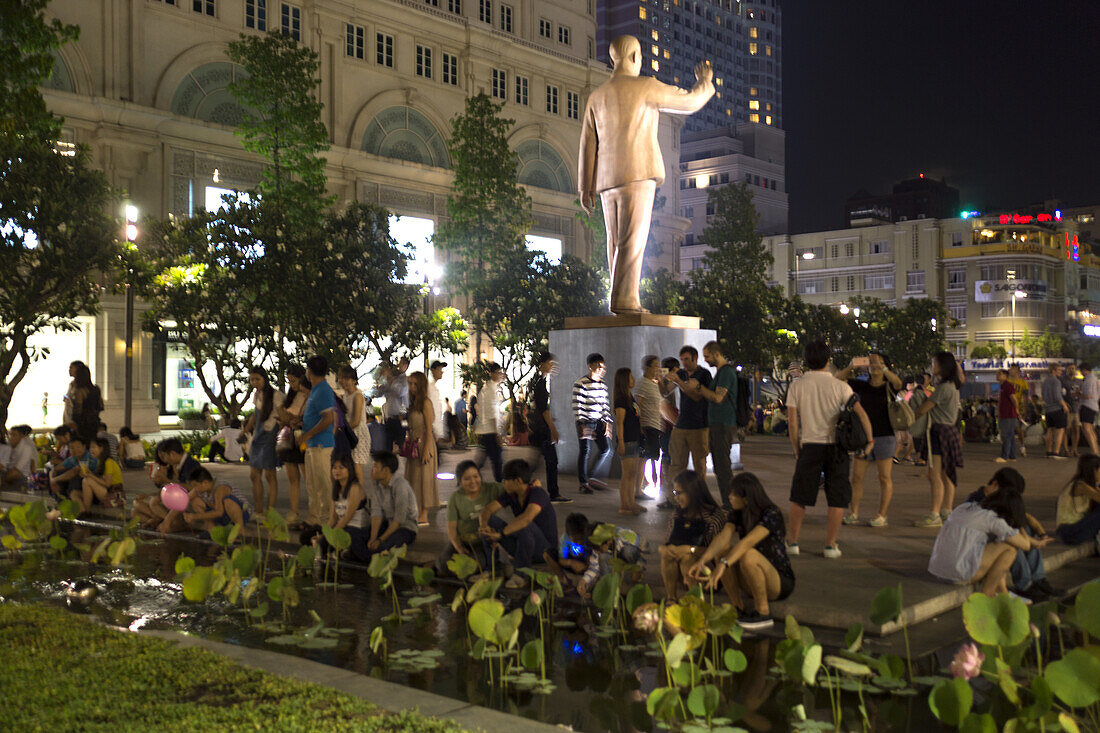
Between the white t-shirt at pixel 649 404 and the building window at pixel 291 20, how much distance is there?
3507 cm

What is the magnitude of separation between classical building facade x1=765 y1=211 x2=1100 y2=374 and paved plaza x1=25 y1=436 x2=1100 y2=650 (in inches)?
2914

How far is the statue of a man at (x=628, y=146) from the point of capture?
563 inches

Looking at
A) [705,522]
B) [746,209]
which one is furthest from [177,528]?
[746,209]

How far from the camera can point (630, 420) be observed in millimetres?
11547

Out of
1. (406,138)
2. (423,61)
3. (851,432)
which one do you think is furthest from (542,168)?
(851,432)

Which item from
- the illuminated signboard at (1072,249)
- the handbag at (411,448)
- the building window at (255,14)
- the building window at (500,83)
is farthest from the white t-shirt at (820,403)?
the illuminated signboard at (1072,249)

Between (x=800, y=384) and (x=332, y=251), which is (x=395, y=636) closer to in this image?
(x=800, y=384)

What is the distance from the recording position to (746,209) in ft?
166

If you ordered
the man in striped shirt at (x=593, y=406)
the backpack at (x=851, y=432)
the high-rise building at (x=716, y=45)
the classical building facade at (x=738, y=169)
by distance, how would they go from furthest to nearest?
the high-rise building at (x=716, y=45) → the classical building facade at (x=738, y=169) → the man in striped shirt at (x=593, y=406) → the backpack at (x=851, y=432)

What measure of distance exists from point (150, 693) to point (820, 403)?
19.0 feet

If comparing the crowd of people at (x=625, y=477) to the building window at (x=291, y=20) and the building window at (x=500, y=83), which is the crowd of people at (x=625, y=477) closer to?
the building window at (x=291, y=20)

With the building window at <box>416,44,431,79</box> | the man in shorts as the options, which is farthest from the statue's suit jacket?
the building window at <box>416,44,431,79</box>

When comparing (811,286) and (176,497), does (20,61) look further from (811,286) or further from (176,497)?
(811,286)

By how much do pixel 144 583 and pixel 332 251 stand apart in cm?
1712
